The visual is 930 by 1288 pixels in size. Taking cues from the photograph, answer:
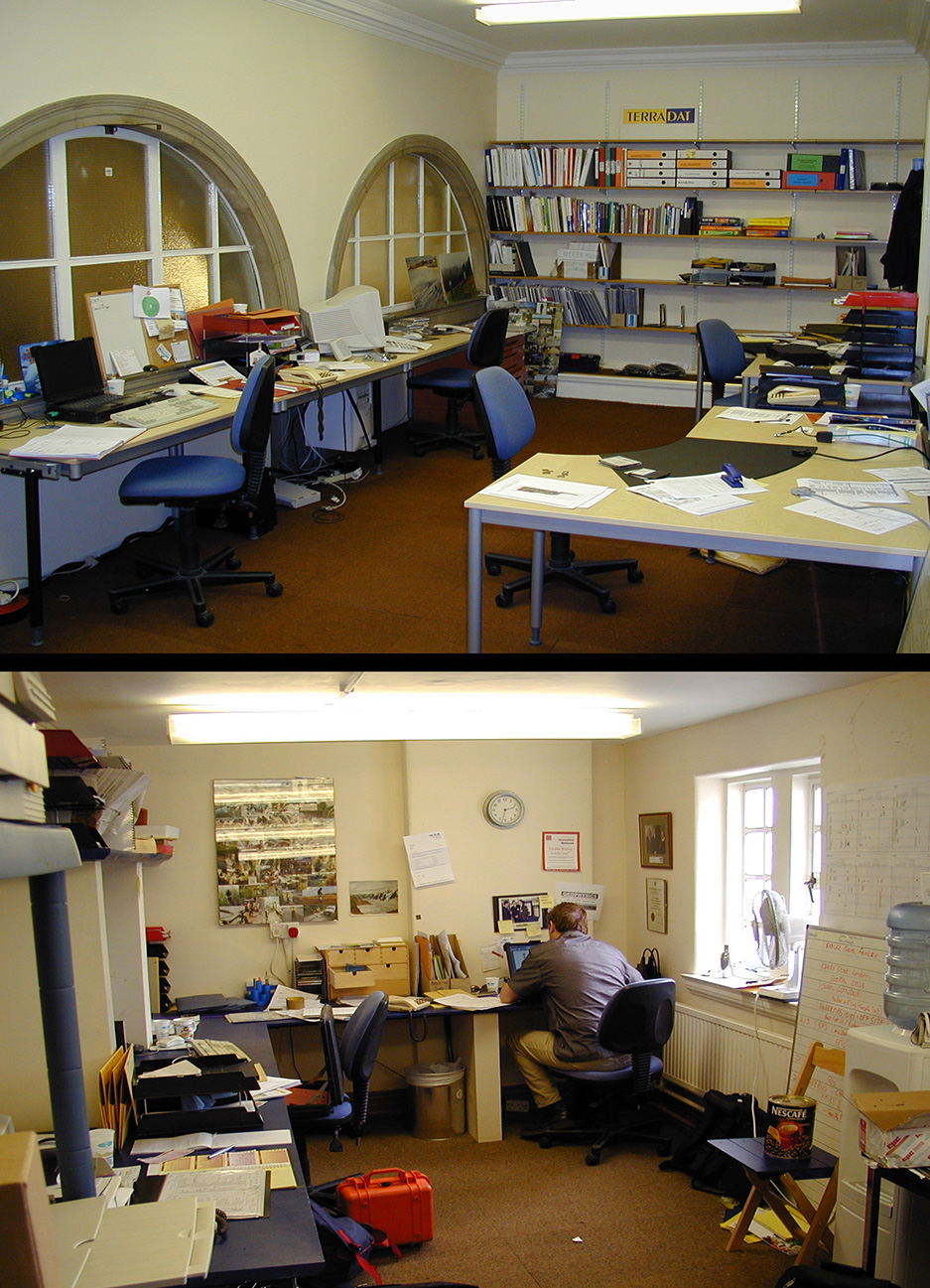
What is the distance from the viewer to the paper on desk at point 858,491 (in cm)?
344

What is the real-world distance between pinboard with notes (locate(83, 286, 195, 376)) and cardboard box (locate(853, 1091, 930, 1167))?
14.3 feet

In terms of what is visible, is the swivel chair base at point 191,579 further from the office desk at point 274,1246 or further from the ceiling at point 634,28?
the ceiling at point 634,28

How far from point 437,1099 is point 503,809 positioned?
1585mm

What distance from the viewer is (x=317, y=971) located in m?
5.59

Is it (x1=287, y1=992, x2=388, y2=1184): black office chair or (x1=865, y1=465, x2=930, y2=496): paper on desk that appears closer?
(x1=865, y1=465, x2=930, y2=496): paper on desk

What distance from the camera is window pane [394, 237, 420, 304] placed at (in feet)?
26.2

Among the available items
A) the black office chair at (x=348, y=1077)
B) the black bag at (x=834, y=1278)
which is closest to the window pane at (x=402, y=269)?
the black office chair at (x=348, y=1077)

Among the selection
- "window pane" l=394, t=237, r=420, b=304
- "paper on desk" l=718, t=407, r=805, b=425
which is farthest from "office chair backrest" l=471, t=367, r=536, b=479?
"window pane" l=394, t=237, r=420, b=304

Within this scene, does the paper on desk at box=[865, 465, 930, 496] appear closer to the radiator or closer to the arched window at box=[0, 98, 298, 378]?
the radiator

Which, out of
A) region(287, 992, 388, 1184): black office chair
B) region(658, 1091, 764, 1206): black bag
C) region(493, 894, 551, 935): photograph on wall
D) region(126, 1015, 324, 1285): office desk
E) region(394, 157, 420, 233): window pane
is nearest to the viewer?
region(126, 1015, 324, 1285): office desk

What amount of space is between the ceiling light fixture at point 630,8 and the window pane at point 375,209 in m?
1.43

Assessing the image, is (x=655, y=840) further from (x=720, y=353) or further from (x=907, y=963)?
(x=720, y=353)

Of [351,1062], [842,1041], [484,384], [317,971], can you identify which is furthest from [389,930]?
[484,384]

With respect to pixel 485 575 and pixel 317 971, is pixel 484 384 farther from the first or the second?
pixel 317 971
